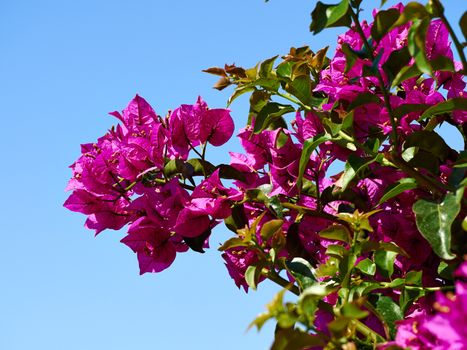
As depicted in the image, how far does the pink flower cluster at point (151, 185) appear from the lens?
1.42 metres

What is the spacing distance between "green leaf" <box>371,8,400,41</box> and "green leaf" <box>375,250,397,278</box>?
372 millimetres

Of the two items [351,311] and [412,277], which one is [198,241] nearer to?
[412,277]

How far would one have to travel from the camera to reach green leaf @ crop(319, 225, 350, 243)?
44.4 inches

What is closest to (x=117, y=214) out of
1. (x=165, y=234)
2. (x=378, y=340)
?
(x=165, y=234)

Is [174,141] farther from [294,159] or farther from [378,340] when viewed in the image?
[378,340]

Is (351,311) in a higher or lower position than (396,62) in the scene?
lower

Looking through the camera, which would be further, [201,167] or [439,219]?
[201,167]

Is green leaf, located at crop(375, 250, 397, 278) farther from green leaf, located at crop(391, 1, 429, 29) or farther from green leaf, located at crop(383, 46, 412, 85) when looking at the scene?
green leaf, located at crop(391, 1, 429, 29)

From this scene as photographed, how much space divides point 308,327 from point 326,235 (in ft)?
1.12

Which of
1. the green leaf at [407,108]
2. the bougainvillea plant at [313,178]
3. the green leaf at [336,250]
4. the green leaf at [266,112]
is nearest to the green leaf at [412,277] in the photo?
the bougainvillea plant at [313,178]

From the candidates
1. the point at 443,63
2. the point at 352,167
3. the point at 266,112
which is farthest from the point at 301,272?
the point at 443,63

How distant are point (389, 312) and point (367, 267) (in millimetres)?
109

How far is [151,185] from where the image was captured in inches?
59.5

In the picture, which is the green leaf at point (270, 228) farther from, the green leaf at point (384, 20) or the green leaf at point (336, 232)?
the green leaf at point (384, 20)
